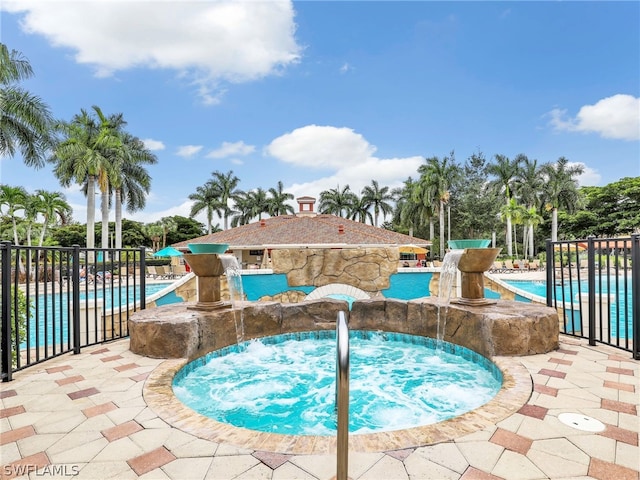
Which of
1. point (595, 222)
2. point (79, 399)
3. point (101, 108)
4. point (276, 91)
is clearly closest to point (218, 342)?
point (79, 399)

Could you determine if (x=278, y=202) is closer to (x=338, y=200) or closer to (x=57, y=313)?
(x=338, y=200)

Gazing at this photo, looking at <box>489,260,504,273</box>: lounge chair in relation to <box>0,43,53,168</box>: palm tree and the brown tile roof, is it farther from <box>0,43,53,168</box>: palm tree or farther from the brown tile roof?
<box>0,43,53,168</box>: palm tree

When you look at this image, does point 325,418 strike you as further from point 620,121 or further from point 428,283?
point 620,121

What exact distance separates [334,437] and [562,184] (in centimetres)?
3449

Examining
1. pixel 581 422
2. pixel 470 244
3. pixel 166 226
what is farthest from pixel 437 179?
pixel 166 226

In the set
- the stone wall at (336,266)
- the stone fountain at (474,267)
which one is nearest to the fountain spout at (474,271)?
the stone fountain at (474,267)

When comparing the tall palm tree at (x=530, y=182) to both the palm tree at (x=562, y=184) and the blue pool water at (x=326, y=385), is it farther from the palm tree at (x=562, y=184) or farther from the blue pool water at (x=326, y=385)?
the blue pool water at (x=326, y=385)

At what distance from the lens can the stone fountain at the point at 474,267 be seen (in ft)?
16.0

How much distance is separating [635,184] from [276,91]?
4139 cm

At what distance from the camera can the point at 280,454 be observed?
2.01 m

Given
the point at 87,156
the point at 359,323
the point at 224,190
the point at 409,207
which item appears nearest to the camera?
the point at 359,323

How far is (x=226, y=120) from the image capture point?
17938 millimetres

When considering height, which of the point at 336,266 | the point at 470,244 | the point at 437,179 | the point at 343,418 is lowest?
the point at 343,418

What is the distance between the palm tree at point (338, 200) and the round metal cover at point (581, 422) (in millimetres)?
34232
